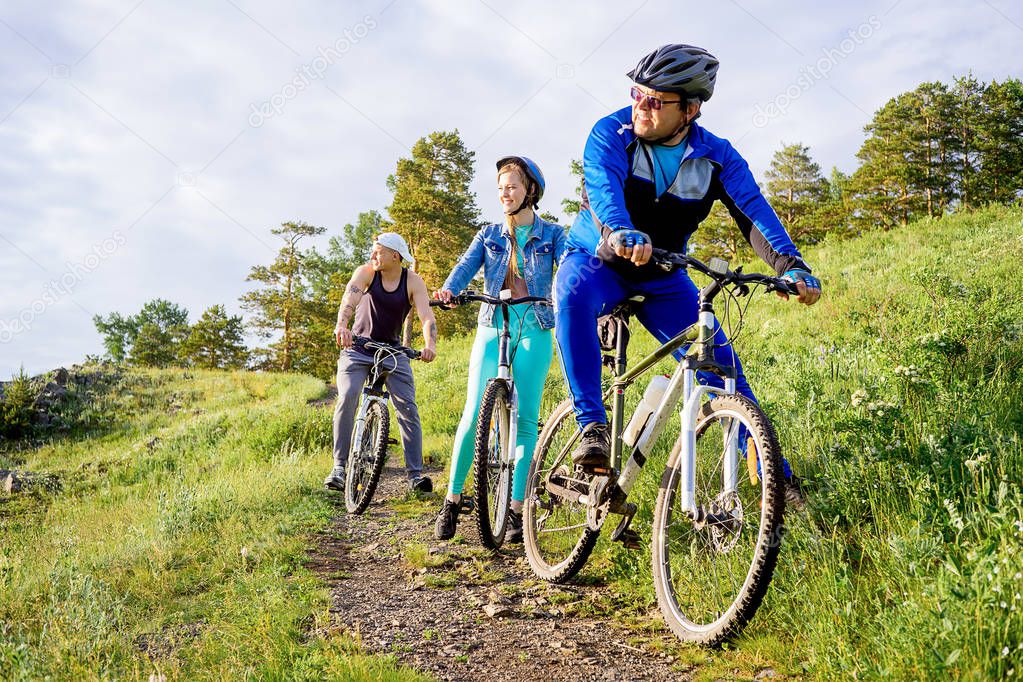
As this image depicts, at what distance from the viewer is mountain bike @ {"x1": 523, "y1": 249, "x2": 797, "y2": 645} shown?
275 centimetres

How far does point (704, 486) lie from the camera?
3.21 m

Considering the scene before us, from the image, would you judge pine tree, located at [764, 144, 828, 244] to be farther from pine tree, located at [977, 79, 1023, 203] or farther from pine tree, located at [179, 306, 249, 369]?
pine tree, located at [179, 306, 249, 369]

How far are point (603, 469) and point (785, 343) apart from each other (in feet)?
17.9

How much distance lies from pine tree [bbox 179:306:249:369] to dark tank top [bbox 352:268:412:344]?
47.4 meters

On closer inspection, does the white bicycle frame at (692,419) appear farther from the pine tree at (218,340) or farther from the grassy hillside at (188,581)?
the pine tree at (218,340)

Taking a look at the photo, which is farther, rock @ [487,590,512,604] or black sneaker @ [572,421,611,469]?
rock @ [487,590,512,604]

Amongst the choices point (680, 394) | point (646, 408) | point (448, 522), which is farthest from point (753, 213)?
point (448, 522)

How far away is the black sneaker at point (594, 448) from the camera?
3479mm

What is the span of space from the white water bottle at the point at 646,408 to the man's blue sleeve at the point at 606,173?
34.1 inches

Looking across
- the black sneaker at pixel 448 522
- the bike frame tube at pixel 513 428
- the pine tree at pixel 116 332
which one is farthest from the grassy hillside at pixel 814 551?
the pine tree at pixel 116 332

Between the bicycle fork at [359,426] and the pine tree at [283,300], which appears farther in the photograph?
the pine tree at [283,300]

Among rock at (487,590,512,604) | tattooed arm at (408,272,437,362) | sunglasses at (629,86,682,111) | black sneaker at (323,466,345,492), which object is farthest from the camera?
black sneaker at (323,466,345,492)

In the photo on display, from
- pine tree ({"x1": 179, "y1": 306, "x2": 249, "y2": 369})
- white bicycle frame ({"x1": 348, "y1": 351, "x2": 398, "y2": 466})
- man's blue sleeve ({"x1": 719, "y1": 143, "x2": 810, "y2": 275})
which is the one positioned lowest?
white bicycle frame ({"x1": 348, "y1": 351, "x2": 398, "y2": 466})

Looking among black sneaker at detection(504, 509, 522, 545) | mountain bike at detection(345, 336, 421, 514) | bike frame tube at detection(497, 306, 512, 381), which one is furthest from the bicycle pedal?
mountain bike at detection(345, 336, 421, 514)
